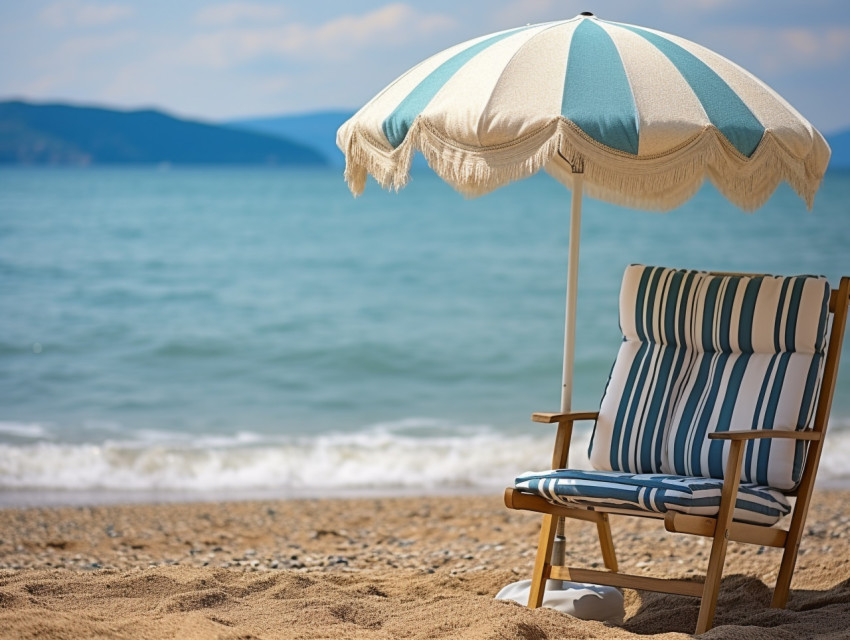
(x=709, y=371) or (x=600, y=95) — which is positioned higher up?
(x=600, y=95)

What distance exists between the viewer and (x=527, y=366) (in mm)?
11055

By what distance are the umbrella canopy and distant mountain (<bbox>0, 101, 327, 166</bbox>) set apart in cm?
3638

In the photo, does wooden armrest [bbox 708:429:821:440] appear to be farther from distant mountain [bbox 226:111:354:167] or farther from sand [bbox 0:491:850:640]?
distant mountain [bbox 226:111:354:167]

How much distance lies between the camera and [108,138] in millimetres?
39750

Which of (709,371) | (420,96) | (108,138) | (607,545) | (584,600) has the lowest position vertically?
(584,600)

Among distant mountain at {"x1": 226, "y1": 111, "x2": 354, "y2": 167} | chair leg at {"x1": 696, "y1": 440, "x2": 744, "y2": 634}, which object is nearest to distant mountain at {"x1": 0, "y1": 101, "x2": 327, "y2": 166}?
distant mountain at {"x1": 226, "y1": 111, "x2": 354, "y2": 167}

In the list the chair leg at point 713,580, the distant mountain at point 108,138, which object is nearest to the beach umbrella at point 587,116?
the chair leg at point 713,580

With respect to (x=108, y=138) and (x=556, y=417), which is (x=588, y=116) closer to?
(x=556, y=417)

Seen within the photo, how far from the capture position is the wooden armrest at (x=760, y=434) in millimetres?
3119

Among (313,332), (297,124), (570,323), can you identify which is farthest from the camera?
(297,124)

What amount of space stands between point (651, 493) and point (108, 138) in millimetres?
39513

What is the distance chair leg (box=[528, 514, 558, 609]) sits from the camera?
3465 millimetres

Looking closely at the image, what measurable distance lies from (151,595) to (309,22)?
3303cm

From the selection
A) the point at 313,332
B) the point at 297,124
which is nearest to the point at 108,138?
the point at 297,124
